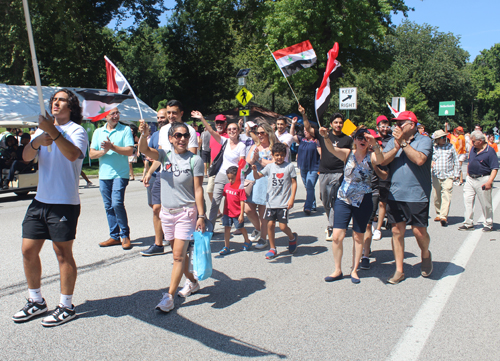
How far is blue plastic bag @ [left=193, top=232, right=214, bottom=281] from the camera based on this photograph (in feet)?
13.8

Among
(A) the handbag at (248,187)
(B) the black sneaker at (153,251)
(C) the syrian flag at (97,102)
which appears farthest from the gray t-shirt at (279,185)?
(C) the syrian flag at (97,102)

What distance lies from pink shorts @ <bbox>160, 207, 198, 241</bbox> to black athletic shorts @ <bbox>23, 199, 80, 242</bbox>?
2.95 feet

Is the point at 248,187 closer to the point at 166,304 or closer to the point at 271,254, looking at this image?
the point at 271,254

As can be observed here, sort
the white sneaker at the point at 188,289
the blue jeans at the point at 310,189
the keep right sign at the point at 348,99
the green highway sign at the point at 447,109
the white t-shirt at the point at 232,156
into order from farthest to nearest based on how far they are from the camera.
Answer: the green highway sign at the point at 447,109, the keep right sign at the point at 348,99, the blue jeans at the point at 310,189, the white t-shirt at the point at 232,156, the white sneaker at the point at 188,289

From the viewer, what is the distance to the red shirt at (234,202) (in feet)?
21.2

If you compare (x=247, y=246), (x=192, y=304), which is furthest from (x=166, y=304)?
(x=247, y=246)

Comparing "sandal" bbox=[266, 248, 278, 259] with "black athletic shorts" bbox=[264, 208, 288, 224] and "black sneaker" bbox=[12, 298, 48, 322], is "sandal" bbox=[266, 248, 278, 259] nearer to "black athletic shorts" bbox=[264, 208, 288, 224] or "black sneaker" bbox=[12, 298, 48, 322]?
"black athletic shorts" bbox=[264, 208, 288, 224]

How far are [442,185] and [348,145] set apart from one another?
11.0 feet

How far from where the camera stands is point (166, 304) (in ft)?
13.4

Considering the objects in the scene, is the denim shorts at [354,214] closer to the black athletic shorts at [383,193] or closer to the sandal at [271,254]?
the sandal at [271,254]

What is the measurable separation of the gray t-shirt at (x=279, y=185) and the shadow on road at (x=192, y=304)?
1312 millimetres

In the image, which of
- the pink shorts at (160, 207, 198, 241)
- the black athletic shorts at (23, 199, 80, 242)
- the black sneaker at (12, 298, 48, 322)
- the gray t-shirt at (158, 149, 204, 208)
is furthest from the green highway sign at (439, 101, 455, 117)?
the black sneaker at (12, 298, 48, 322)

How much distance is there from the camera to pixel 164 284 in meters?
4.91

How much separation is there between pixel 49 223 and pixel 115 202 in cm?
252
